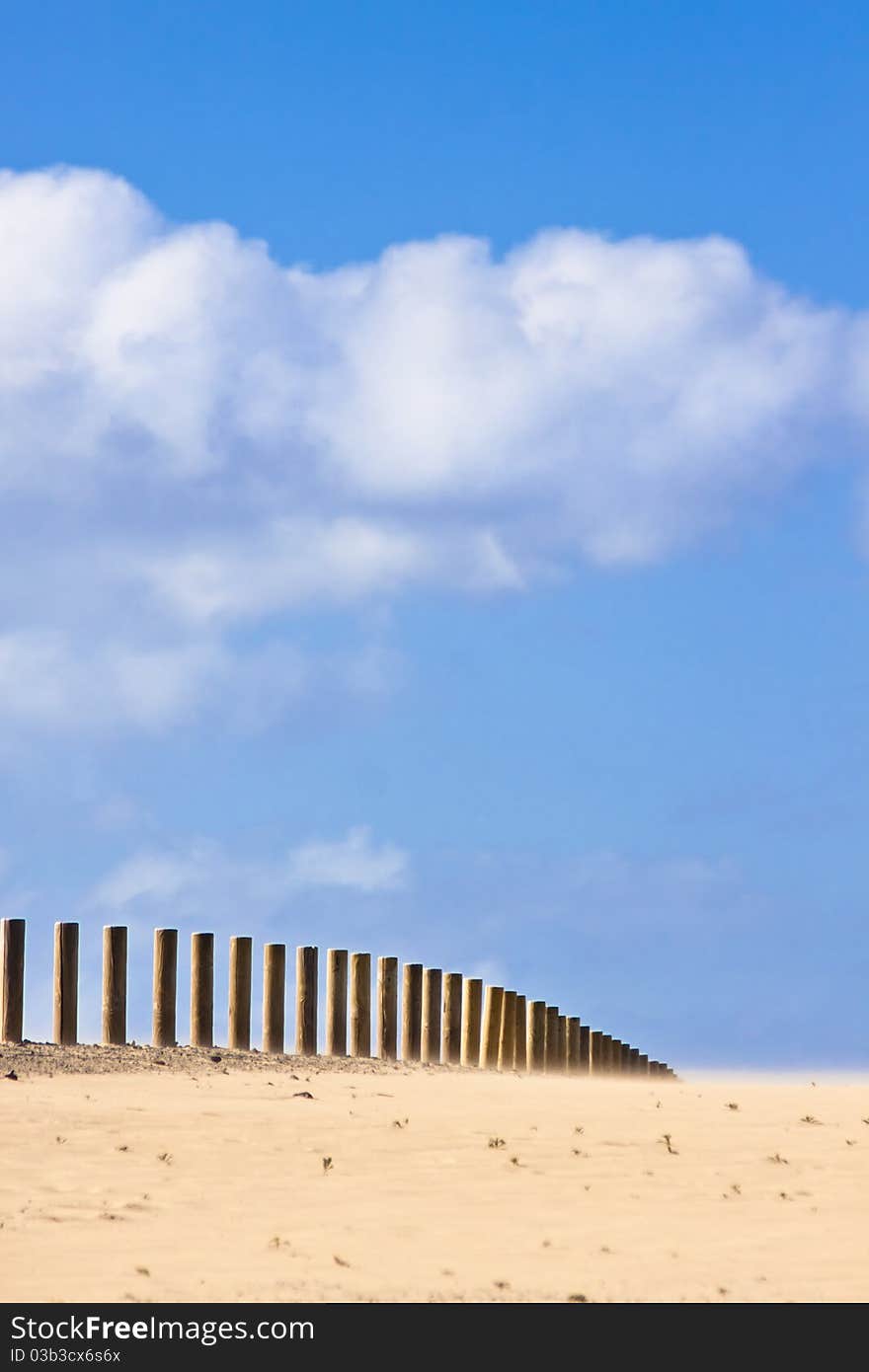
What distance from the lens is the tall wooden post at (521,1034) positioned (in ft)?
90.3

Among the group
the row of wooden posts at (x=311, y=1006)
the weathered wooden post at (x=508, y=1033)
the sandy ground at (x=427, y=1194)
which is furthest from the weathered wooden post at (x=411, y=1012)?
the sandy ground at (x=427, y=1194)

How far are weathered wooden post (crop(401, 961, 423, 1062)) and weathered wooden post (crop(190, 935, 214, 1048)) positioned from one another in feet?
12.5

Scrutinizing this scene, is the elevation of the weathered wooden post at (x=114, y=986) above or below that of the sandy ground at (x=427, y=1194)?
above

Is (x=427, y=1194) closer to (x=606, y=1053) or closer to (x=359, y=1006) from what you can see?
(x=359, y=1006)

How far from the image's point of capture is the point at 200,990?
19.9 metres

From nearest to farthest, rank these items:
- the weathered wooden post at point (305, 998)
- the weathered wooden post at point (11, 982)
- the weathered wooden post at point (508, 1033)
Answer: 1. the weathered wooden post at point (11, 982)
2. the weathered wooden post at point (305, 998)
3. the weathered wooden post at point (508, 1033)

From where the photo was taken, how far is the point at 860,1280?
880 cm

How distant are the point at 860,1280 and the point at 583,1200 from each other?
237 cm

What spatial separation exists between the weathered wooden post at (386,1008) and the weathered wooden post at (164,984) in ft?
12.8

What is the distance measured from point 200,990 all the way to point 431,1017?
15.5ft

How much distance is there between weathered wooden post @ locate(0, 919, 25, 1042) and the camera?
18.3m

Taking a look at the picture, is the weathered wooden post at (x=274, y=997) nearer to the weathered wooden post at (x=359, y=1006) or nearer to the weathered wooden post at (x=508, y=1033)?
the weathered wooden post at (x=359, y=1006)
